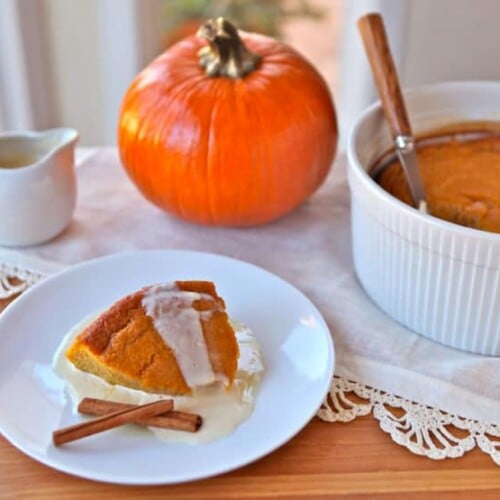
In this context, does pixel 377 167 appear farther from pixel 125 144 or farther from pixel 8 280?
pixel 8 280

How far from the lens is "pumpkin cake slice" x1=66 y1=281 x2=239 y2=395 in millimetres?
607

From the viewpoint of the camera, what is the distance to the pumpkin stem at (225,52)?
79cm

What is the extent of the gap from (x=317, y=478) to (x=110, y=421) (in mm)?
157

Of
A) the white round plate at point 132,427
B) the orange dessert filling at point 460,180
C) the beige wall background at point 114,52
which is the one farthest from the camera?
the beige wall background at point 114,52

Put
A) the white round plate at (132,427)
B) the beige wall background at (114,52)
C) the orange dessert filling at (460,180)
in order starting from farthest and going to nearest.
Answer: the beige wall background at (114,52) < the orange dessert filling at (460,180) < the white round plate at (132,427)

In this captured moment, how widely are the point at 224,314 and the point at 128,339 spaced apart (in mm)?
81

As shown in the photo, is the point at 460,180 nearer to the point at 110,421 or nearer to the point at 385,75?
the point at 385,75

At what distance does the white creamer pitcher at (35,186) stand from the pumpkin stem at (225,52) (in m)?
0.16

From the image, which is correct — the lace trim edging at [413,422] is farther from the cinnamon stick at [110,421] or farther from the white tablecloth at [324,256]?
the cinnamon stick at [110,421]

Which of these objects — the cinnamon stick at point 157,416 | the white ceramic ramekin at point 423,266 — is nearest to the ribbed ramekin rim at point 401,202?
the white ceramic ramekin at point 423,266

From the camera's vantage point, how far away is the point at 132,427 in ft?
1.95

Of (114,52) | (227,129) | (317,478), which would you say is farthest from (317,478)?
(114,52)

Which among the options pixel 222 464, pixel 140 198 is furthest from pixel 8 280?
pixel 222 464

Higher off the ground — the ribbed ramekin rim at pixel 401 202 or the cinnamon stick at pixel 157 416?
the ribbed ramekin rim at pixel 401 202
